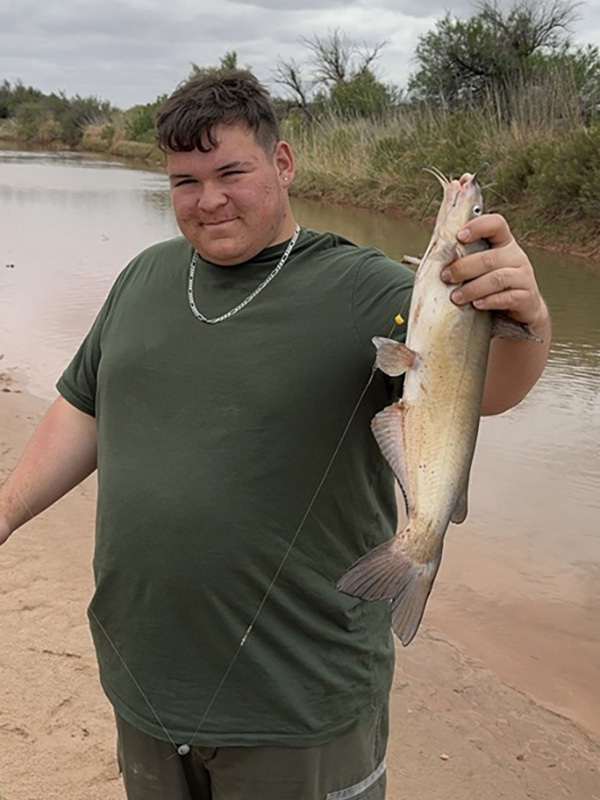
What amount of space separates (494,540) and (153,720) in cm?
385

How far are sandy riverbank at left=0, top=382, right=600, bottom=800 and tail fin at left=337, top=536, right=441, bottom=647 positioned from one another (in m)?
1.73

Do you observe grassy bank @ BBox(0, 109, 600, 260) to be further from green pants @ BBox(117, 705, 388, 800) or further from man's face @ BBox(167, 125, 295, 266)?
green pants @ BBox(117, 705, 388, 800)

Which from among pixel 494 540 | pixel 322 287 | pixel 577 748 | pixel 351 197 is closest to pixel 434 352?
pixel 322 287

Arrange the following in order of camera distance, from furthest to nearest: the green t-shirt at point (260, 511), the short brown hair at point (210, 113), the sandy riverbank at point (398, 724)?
the sandy riverbank at point (398, 724) < the short brown hair at point (210, 113) < the green t-shirt at point (260, 511)

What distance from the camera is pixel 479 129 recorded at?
19.9 metres

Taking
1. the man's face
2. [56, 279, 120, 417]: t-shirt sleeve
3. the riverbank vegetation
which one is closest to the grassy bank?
the riverbank vegetation

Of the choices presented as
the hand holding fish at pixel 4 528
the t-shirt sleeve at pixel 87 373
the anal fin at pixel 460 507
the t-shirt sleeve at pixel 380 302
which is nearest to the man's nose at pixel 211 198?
the t-shirt sleeve at pixel 380 302

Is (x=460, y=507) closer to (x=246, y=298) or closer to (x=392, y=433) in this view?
(x=392, y=433)

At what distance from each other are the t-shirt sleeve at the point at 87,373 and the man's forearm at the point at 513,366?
104 centimetres

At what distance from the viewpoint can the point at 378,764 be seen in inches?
83.4

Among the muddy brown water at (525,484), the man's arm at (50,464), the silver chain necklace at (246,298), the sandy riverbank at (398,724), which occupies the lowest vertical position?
the muddy brown water at (525,484)

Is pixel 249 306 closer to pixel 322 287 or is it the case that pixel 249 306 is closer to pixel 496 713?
pixel 322 287

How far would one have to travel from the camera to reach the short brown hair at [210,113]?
2.09 metres

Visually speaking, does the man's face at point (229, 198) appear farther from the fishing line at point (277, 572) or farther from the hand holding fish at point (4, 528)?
the hand holding fish at point (4, 528)
